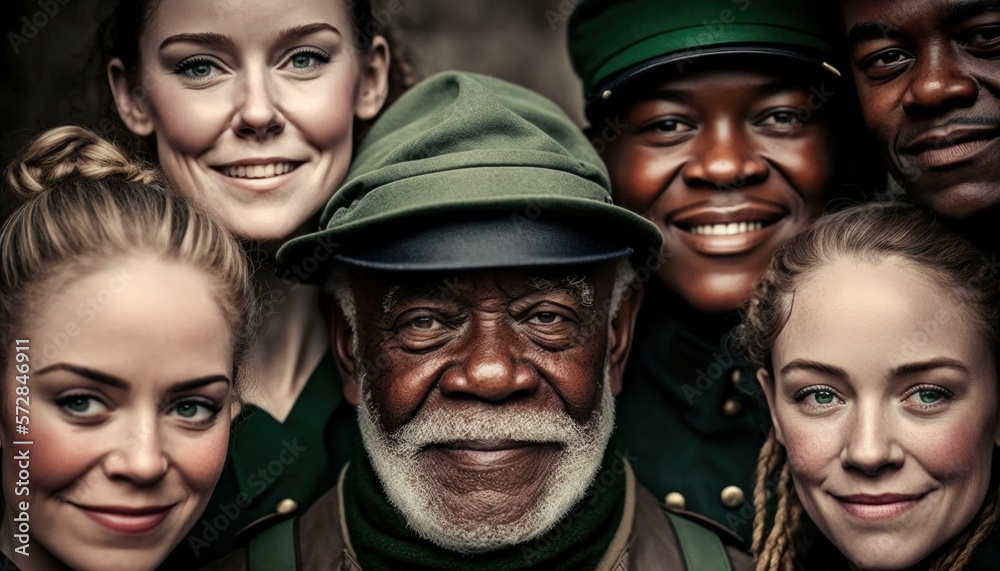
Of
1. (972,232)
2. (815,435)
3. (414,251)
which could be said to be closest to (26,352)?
(414,251)

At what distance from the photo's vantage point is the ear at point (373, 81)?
4047mm

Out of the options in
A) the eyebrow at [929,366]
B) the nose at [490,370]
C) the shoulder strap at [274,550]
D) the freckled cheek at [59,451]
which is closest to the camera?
the freckled cheek at [59,451]

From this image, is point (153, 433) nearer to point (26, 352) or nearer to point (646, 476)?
point (26, 352)

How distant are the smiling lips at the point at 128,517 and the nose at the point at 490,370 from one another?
2.90 ft

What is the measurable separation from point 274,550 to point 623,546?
111 centimetres

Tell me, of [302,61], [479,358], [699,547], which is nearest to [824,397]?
[699,547]

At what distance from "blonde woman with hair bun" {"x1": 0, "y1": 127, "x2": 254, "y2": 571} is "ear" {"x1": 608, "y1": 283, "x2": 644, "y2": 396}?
4.26 ft

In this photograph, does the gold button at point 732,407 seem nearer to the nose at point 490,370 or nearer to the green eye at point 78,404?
the nose at point 490,370

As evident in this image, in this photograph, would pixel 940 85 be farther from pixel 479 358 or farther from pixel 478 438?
pixel 478 438

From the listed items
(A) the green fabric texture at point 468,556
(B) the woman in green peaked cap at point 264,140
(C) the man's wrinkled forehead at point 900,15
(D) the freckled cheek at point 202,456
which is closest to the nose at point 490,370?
(A) the green fabric texture at point 468,556

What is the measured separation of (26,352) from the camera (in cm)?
296

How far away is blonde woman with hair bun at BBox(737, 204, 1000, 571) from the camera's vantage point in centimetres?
319

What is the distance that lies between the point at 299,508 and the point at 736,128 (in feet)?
6.67

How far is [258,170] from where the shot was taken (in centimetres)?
378
